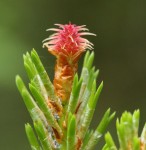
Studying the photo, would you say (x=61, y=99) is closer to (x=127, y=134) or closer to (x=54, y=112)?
(x=54, y=112)

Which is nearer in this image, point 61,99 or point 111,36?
point 61,99

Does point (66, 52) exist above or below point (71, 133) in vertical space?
above

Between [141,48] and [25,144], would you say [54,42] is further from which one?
[141,48]

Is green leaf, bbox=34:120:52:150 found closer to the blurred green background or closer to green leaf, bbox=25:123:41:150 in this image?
green leaf, bbox=25:123:41:150

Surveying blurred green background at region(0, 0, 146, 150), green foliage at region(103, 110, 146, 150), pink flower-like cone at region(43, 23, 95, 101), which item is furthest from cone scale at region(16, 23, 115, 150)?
blurred green background at region(0, 0, 146, 150)

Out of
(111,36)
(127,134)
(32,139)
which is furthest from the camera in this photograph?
(111,36)

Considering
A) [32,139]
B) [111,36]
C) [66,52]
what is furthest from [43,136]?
[111,36]

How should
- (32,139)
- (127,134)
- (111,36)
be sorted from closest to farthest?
(127,134) → (32,139) → (111,36)

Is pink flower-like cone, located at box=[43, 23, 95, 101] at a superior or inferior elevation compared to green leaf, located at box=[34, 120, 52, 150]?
superior
